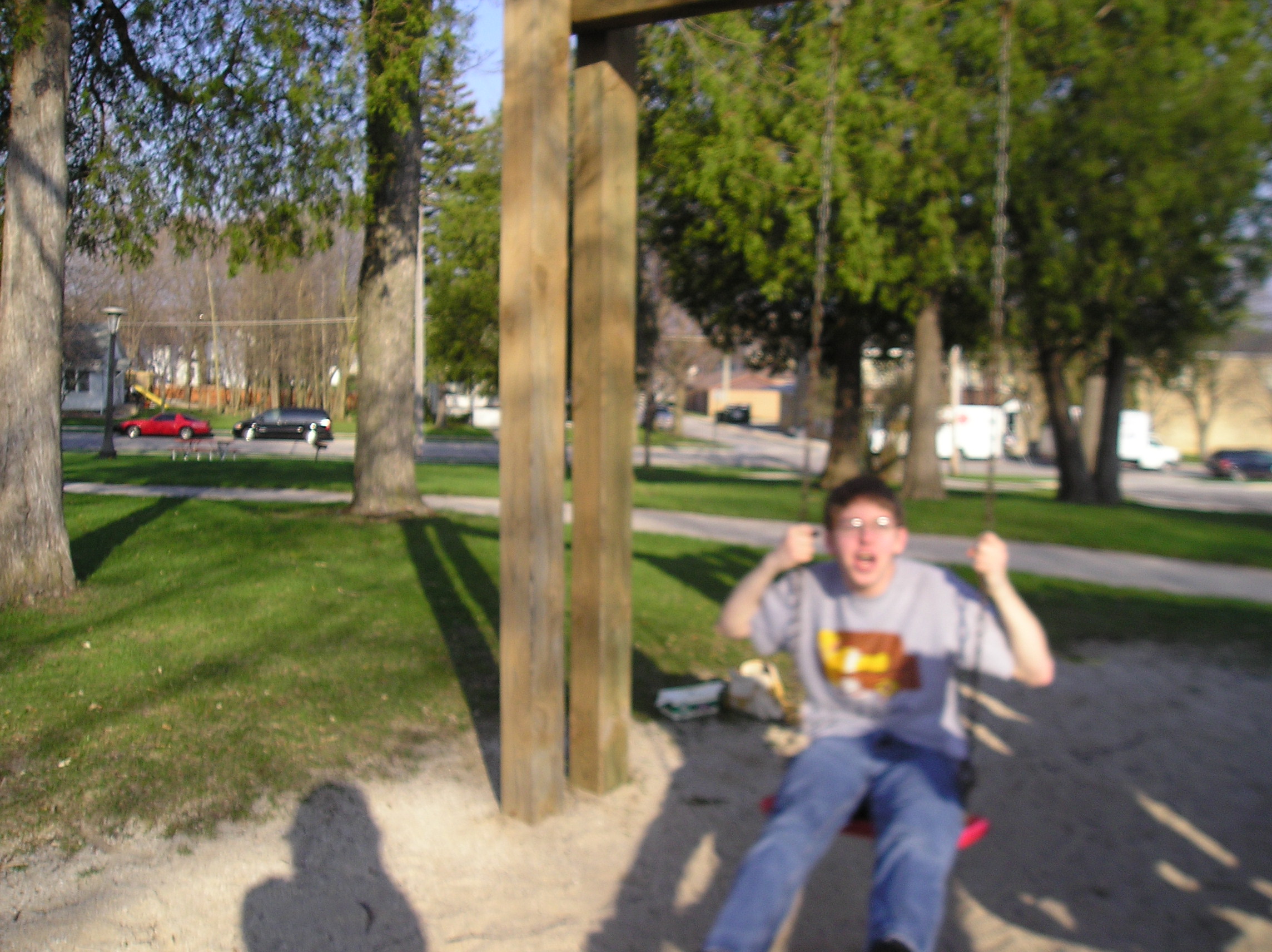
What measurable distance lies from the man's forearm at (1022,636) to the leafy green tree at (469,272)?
26924mm

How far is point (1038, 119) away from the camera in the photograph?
16594 millimetres

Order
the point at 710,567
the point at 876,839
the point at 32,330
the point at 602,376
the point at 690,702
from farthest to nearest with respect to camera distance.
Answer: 1. the point at 710,567
2. the point at 32,330
3. the point at 690,702
4. the point at 602,376
5. the point at 876,839

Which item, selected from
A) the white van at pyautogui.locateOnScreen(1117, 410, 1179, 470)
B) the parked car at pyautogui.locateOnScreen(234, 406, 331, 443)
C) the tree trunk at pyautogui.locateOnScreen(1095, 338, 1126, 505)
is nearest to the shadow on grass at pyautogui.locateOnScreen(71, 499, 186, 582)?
the tree trunk at pyautogui.locateOnScreen(1095, 338, 1126, 505)

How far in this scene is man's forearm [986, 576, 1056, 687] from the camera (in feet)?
9.77

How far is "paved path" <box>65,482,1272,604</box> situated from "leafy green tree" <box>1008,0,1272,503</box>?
5.52m

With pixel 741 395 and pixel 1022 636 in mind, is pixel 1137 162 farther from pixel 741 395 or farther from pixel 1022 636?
pixel 741 395

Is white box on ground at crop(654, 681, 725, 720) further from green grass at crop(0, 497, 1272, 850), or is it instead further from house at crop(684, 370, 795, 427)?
house at crop(684, 370, 795, 427)

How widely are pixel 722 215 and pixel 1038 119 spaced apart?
509cm

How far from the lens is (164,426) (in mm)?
29938

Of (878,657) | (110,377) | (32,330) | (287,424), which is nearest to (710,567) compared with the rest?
(32,330)

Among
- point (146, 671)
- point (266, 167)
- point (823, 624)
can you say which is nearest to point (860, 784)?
point (823, 624)

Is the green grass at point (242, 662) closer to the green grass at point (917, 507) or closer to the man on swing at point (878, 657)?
the man on swing at point (878, 657)

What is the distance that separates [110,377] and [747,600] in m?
19.8

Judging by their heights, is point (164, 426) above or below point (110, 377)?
below
